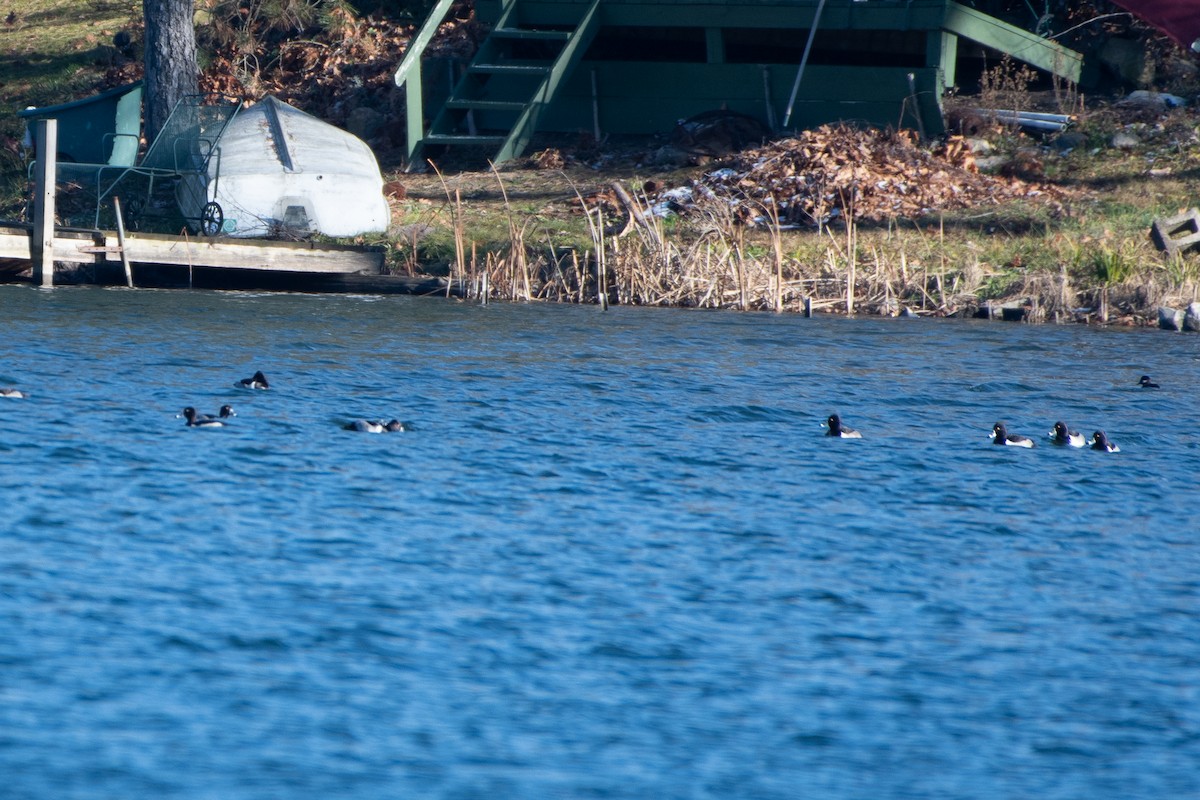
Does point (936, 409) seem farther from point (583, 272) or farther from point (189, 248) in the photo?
point (189, 248)

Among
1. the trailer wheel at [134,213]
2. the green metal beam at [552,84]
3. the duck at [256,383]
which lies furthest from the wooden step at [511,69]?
the duck at [256,383]

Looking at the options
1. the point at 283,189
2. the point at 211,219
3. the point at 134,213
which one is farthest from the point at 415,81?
the point at 211,219

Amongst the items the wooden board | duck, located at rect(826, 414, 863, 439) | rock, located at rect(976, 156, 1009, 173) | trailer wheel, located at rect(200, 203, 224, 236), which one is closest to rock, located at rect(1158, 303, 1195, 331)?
rock, located at rect(976, 156, 1009, 173)

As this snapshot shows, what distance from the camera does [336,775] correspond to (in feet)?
21.6

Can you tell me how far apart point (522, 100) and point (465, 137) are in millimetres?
2582

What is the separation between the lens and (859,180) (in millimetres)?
22500

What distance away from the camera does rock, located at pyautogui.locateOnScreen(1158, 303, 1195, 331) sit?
19.5 metres

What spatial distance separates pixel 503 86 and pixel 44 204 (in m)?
10.4

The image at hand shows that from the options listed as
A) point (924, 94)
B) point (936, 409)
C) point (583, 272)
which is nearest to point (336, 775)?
point (936, 409)

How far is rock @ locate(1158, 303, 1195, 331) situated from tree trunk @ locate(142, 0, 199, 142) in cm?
1480

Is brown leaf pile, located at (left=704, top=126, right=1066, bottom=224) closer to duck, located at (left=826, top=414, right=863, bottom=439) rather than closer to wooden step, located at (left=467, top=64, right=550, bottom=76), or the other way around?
wooden step, located at (left=467, top=64, right=550, bottom=76)

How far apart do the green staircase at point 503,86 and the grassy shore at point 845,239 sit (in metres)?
0.77

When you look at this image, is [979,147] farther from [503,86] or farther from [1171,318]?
[503,86]

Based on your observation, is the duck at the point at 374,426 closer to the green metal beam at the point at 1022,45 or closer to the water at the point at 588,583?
the water at the point at 588,583
